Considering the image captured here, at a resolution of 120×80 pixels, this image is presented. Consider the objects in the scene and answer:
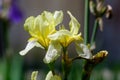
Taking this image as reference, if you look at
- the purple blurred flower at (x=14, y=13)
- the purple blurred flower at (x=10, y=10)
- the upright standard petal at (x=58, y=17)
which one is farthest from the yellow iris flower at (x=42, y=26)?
the purple blurred flower at (x=14, y=13)

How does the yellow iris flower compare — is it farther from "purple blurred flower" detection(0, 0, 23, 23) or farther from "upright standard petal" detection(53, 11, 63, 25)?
"purple blurred flower" detection(0, 0, 23, 23)

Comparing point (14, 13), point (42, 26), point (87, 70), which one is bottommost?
point (87, 70)

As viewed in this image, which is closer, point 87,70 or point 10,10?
point 87,70

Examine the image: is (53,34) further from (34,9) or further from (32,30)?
(34,9)

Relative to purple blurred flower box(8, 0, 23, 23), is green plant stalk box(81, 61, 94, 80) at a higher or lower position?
lower

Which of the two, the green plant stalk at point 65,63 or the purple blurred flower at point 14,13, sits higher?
the purple blurred flower at point 14,13

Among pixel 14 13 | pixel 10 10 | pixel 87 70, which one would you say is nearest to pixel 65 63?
pixel 87 70

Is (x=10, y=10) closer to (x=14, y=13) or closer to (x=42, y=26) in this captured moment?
(x=14, y=13)

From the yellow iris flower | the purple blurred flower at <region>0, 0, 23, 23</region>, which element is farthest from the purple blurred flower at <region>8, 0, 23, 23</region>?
the yellow iris flower

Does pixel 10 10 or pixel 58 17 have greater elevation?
pixel 10 10

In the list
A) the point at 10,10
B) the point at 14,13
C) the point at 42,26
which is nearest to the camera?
the point at 42,26

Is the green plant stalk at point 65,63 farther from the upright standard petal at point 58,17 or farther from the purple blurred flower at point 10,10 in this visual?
the purple blurred flower at point 10,10
